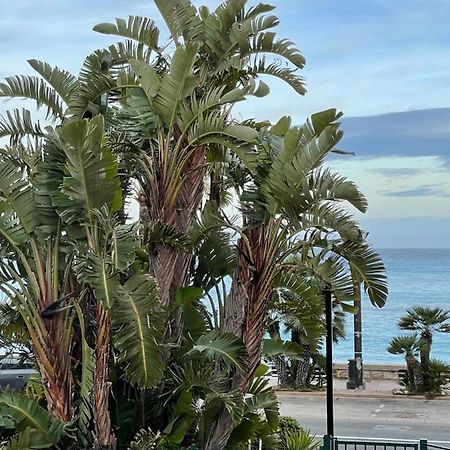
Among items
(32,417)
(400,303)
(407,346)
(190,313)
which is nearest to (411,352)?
(407,346)

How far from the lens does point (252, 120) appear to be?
1332 cm

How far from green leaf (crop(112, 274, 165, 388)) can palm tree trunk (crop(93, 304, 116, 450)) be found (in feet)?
1.03

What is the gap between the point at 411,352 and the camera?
24938 millimetres

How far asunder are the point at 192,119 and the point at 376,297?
3166mm

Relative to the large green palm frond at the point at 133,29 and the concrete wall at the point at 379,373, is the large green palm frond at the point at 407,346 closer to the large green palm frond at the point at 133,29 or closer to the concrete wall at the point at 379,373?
the concrete wall at the point at 379,373

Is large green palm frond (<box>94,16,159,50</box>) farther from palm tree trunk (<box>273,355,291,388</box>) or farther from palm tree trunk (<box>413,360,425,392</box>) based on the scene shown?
palm tree trunk (<box>413,360,425,392</box>)

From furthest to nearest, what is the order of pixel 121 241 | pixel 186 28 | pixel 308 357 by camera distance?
pixel 308 357, pixel 186 28, pixel 121 241

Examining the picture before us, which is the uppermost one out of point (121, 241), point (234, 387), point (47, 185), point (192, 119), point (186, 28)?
point (186, 28)

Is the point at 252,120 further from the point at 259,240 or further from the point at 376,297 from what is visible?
the point at 376,297

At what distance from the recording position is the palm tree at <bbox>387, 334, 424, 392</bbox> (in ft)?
81.4

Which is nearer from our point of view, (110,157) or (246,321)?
(110,157)

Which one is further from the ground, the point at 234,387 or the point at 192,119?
the point at 192,119

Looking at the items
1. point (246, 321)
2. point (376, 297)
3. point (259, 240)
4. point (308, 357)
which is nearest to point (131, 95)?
point (259, 240)

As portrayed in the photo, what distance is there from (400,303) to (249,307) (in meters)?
96.3
